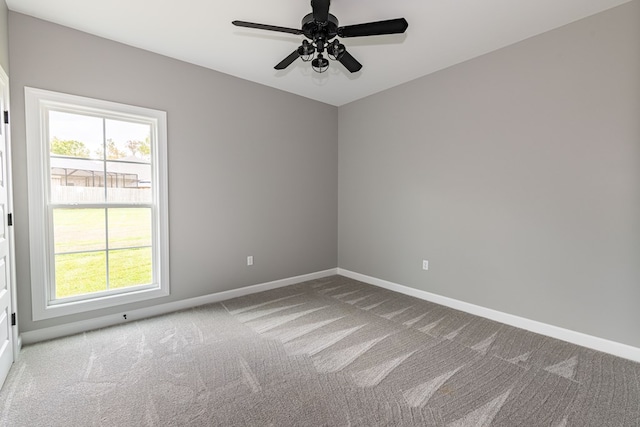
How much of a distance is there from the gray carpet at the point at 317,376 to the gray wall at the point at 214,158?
30.4 inches

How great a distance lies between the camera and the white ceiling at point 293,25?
2.30m

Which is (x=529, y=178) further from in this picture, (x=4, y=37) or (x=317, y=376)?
(x=4, y=37)

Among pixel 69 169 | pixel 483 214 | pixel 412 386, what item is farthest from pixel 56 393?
pixel 483 214

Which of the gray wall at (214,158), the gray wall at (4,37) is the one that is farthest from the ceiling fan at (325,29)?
the gray wall at (4,37)

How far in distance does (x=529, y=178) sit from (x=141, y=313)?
415 cm

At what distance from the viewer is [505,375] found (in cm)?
210

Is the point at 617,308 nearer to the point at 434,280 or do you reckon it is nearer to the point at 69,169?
the point at 434,280

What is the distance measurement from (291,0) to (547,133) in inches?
99.4

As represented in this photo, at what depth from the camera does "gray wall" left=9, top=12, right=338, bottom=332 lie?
2.50 m

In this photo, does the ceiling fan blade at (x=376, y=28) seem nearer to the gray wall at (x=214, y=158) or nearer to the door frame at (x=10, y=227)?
the gray wall at (x=214, y=158)

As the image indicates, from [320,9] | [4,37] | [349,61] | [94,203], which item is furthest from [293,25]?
[94,203]

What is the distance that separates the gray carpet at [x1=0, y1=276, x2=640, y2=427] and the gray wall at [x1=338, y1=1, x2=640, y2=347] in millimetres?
482

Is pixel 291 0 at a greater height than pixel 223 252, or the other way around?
pixel 291 0

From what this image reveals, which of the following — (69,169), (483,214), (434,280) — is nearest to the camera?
(69,169)
